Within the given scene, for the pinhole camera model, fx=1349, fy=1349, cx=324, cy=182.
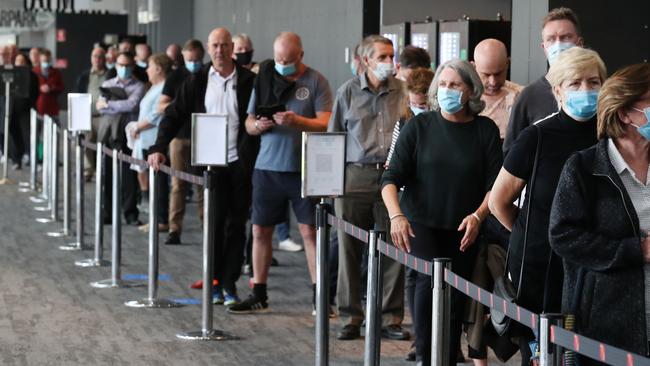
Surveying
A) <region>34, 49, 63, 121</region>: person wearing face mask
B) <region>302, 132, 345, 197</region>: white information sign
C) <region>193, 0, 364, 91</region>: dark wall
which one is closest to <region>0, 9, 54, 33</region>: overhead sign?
<region>34, 49, 63, 121</region>: person wearing face mask

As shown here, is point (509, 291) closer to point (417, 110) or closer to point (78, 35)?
point (417, 110)

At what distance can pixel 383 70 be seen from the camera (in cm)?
750

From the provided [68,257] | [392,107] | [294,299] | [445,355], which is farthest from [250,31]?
[445,355]

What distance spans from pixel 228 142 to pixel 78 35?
25.1 m

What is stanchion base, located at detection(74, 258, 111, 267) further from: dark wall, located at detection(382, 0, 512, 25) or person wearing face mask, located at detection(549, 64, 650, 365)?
person wearing face mask, located at detection(549, 64, 650, 365)

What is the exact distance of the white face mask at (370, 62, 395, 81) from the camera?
749cm

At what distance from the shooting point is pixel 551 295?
450cm

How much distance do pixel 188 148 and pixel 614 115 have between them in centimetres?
819

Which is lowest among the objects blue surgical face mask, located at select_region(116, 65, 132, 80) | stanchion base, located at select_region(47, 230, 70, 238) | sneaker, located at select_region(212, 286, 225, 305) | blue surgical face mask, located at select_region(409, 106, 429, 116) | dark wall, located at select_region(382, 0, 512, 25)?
stanchion base, located at select_region(47, 230, 70, 238)

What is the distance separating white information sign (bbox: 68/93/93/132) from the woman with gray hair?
6903 mm

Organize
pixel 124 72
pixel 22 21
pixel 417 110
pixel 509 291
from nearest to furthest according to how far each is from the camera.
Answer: pixel 509 291, pixel 417 110, pixel 124 72, pixel 22 21

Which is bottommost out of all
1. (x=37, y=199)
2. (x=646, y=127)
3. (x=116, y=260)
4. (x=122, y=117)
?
(x=37, y=199)

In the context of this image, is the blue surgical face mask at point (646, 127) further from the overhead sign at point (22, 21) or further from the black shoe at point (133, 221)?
the overhead sign at point (22, 21)

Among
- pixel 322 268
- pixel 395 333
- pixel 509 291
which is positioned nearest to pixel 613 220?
pixel 509 291
